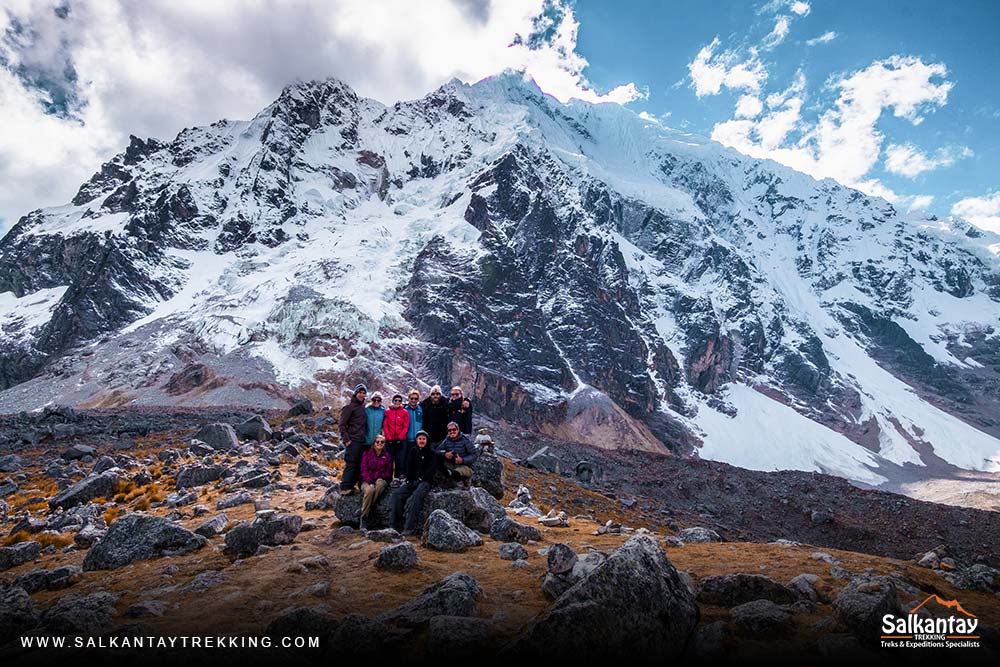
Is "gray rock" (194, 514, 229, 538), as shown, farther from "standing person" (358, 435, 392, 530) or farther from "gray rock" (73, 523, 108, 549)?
"standing person" (358, 435, 392, 530)

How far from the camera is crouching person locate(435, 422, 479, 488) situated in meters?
12.5

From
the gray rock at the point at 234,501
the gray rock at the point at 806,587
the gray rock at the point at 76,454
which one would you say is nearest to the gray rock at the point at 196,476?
the gray rock at the point at 234,501

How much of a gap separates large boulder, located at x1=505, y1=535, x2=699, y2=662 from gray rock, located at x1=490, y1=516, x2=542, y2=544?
19.3 ft

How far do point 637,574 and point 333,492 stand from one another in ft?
34.8

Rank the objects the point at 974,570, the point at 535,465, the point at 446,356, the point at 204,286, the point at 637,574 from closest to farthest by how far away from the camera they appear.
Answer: the point at 637,574 → the point at 974,570 → the point at 535,465 → the point at 446,356 → the point at 204,286

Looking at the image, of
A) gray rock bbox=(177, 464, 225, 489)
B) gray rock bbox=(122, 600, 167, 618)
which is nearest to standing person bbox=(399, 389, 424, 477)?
gray rock bbox=(122, 600, 167, 618)

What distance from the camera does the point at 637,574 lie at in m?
6.03

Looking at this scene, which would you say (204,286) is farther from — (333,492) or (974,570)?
(974,570)

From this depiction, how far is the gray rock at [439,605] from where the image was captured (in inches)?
249

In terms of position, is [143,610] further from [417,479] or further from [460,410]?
[460,410]

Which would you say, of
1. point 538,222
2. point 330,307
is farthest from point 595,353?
point 330,307

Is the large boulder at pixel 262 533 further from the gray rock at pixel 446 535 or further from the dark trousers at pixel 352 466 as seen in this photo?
the gray rock at pixel 446 535

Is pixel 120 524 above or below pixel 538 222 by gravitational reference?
below

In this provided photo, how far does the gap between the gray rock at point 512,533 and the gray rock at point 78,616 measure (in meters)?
7.26
